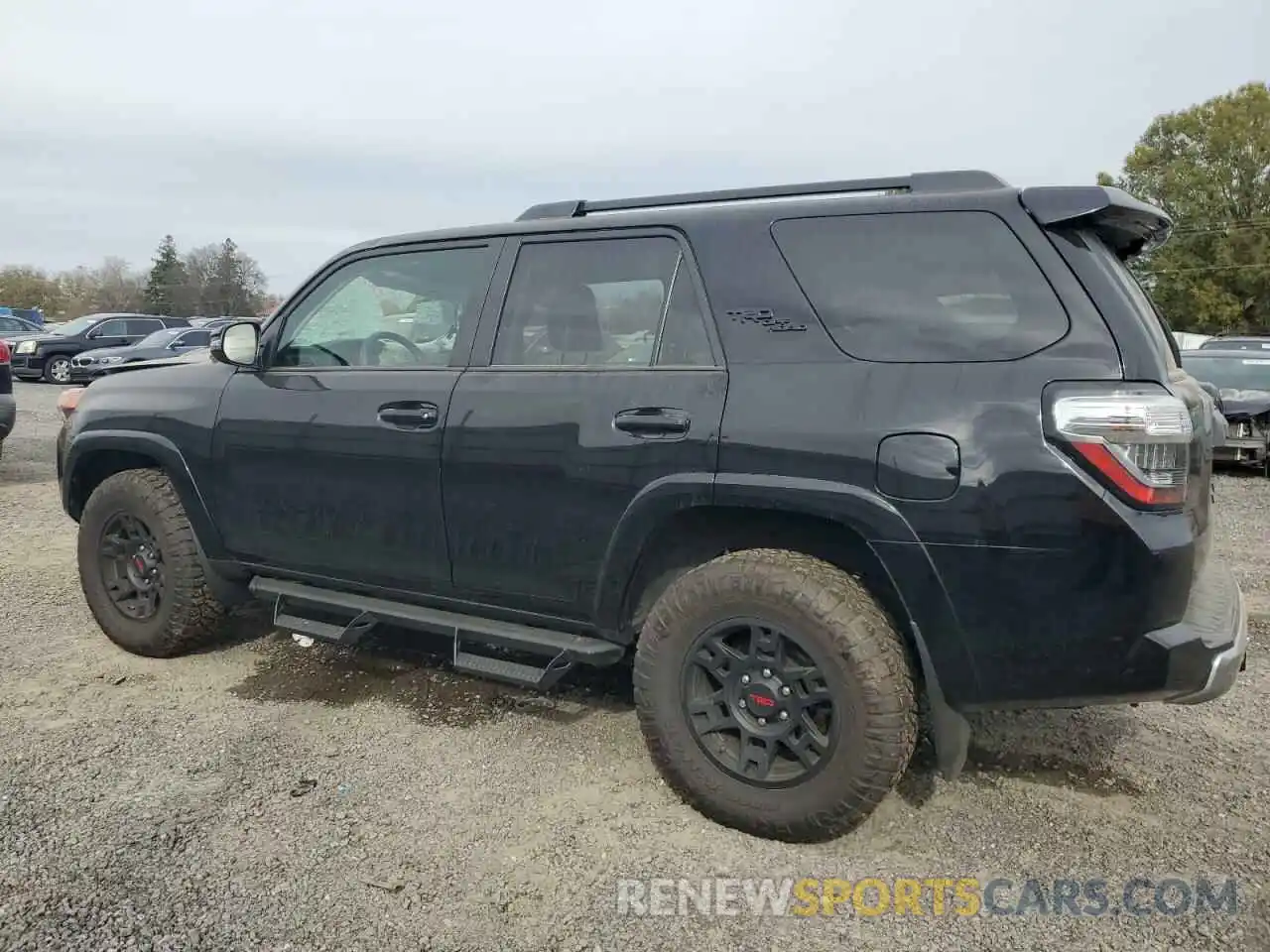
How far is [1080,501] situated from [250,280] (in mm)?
85357

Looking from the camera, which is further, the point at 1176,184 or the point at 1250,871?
the point at 1176,184

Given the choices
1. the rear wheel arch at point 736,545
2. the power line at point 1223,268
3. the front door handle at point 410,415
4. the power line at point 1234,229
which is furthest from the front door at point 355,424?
the power line at point 1234,229

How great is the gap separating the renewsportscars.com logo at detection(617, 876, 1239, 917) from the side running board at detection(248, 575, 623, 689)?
0.79 m

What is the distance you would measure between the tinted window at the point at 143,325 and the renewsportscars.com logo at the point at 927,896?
23.9 metres

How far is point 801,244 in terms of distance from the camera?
2.86 metres

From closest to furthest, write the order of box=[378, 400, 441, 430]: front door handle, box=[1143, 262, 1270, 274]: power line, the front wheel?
box=[378, 400, 441, 430]: front door handle → the front wheel → box=[1143, 262, 1270, 274]: power line

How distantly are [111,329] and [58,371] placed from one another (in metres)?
1.70

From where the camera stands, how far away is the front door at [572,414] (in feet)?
9.50

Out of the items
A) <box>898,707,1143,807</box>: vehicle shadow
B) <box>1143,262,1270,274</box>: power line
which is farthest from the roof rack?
<box>1143,262,1270,274</box>: power line

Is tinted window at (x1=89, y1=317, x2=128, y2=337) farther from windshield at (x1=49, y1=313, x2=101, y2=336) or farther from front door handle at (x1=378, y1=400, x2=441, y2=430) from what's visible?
front door handle at (x1=378, y1=400, x2=441, y2=430)

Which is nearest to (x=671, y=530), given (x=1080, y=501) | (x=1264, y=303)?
(x=1080, y=501)

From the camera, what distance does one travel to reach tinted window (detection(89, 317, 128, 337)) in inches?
871

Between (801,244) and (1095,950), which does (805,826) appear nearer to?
(1095,950)

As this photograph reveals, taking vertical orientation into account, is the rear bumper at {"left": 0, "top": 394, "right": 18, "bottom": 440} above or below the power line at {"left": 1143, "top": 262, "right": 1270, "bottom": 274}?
below
